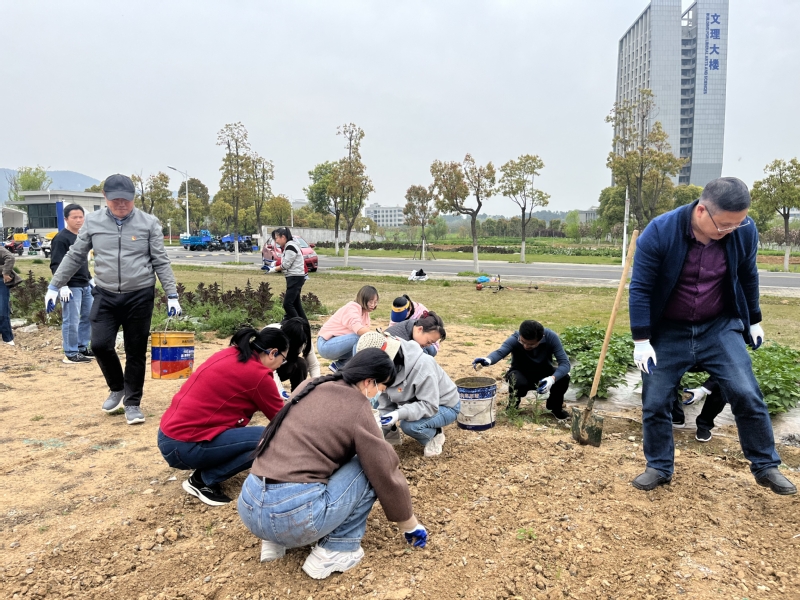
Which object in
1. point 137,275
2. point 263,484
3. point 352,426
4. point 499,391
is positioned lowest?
point 499,391

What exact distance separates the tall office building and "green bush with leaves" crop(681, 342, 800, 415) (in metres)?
72.5

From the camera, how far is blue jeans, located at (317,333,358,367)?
4.63 meters

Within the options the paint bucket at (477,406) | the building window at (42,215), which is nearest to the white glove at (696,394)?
the paint bucket at (477,406)

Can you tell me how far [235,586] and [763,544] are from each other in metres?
2.46

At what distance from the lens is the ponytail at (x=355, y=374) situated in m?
2.27

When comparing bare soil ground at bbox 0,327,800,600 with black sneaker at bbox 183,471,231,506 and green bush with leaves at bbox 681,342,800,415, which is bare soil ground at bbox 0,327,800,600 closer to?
black sneaker at bbox 183,471,231,506

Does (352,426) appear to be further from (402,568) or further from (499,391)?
(499,391)

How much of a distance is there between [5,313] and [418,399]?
253 inches

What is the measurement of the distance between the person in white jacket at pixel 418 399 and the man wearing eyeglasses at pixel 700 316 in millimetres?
1256

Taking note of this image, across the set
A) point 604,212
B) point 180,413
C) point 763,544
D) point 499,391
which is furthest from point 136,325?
point 604,212

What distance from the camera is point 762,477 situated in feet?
9.44

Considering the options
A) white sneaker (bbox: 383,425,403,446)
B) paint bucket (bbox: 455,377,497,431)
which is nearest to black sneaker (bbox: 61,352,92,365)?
white sneaker (bbox: 383,425,403,446)

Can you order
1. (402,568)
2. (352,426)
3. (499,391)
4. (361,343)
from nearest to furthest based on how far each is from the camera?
(352,426) → (402,568) → (361,343) → (499,391)

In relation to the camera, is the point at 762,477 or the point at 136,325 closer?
the point at 762,477
